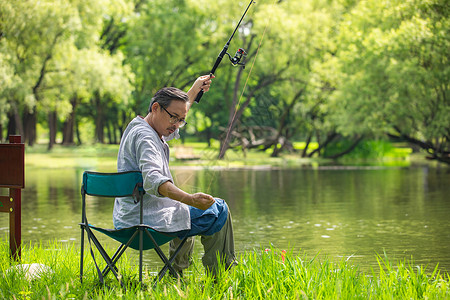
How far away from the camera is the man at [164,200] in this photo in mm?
4871

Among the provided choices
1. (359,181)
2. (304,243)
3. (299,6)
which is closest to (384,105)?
(359,181)

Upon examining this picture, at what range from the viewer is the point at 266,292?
4738 millimetres

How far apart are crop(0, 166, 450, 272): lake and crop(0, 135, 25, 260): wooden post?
1.52 meters

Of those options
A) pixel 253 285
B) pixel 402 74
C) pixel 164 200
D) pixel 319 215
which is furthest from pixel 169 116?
pixel 402 74

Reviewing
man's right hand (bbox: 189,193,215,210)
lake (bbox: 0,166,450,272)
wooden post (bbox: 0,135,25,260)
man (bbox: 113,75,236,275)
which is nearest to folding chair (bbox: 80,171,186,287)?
man (bbox: 113,75,236,275)

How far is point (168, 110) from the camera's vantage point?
5.13 metres

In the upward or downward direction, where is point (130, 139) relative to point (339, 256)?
upward

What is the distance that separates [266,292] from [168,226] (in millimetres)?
765

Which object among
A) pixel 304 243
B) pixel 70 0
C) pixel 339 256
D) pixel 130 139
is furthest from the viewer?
pixel 70 0

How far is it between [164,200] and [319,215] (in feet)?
22.5

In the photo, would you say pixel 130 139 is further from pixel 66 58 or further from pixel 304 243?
pixel 66 58

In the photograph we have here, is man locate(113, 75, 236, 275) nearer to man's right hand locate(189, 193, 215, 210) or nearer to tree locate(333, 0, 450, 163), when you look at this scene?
man's right hand locate(189, 193, 215, 210)

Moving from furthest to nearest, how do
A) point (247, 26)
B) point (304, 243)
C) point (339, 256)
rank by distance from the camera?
point (247, 26)
point (304, 243)
point (339, 256)

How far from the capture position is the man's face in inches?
202
